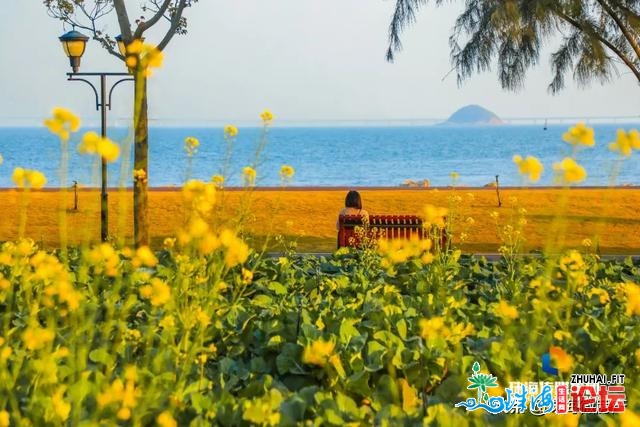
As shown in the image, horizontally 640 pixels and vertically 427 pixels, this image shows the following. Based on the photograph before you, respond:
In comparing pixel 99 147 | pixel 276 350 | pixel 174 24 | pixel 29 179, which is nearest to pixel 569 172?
pixel 99 147

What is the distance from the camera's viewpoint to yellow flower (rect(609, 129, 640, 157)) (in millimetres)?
2977

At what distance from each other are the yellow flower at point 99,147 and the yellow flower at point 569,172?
135cm

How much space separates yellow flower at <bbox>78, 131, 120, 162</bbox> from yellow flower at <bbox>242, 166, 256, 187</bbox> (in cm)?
132

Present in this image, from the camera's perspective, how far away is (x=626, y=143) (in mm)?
2996

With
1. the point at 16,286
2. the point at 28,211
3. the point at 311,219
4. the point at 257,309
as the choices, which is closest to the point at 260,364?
the point at 257,309

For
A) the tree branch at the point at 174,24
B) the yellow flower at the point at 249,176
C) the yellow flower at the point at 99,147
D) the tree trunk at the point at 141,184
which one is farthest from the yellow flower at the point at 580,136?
the tree branch at the point at 174,24

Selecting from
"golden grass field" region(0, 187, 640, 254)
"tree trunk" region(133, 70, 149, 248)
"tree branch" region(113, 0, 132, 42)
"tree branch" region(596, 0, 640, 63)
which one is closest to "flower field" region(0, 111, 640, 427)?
"tree trunk" region(133, 70, 149, 248)

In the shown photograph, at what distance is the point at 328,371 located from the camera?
355cm

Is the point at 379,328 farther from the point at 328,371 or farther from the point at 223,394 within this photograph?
the point at 223,394

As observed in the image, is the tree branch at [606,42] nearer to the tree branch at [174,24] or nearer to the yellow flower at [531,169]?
the tree branch at [174,24]

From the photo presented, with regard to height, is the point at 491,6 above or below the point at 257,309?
above

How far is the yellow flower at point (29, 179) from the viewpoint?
10.9 feet

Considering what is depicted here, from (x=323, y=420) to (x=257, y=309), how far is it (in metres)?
1.83

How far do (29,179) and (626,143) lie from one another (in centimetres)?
206
